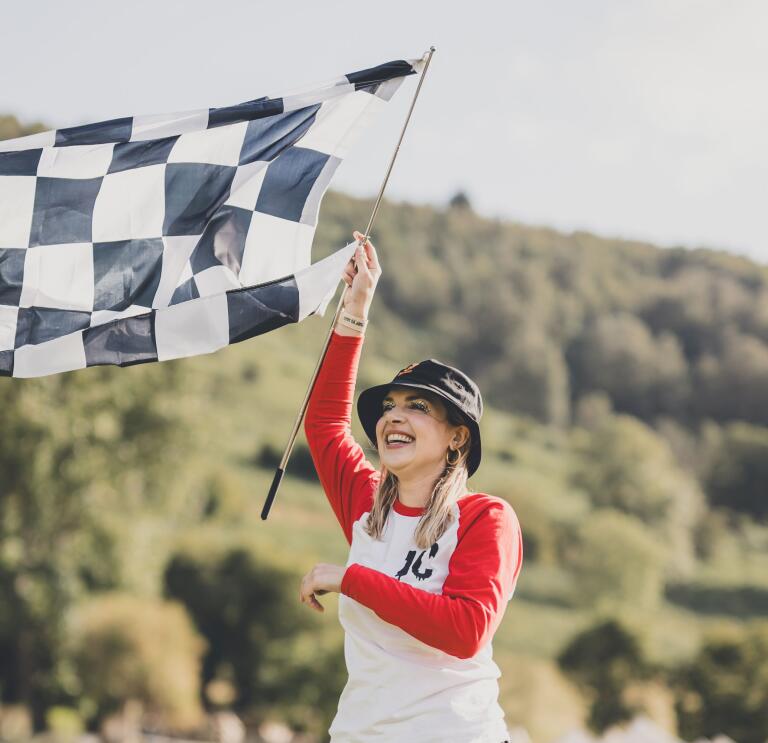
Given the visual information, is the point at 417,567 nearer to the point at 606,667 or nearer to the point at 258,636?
the point at 606,667

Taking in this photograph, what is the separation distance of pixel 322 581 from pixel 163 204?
71.9 inches

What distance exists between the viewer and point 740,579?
183 ft


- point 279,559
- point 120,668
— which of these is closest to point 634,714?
point 279,559

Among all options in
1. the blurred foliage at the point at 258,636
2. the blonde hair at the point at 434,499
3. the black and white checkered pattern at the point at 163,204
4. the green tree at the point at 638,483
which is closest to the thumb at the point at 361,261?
the black and white checkered pattern at the point at 163,204

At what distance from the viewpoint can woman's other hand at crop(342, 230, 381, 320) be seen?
11.1ft

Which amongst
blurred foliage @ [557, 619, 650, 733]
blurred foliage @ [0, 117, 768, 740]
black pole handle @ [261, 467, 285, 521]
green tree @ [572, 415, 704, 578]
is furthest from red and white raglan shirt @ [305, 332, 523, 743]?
green tree @ [572, 415, 704, 578]

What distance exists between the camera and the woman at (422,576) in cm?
265

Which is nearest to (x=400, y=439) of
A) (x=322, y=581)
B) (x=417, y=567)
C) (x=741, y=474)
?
(x=417, y=567)

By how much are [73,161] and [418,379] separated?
181 cm

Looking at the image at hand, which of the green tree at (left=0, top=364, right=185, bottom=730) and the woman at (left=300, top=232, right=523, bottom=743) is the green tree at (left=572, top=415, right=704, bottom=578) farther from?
the woman at (left=300, top=232, right=523, bottom=743)

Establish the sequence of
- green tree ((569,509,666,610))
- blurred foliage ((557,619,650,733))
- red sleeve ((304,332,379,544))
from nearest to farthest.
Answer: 1. red sleeve ((304,332,379,544))
2. blurred foliage ((557,619,650,733))
3. green tree ((569,509,666,610))

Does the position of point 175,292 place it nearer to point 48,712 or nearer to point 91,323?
point 91,323

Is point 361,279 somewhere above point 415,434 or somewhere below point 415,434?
above

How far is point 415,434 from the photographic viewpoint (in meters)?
3.01
